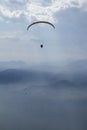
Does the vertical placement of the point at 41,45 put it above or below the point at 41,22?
below
